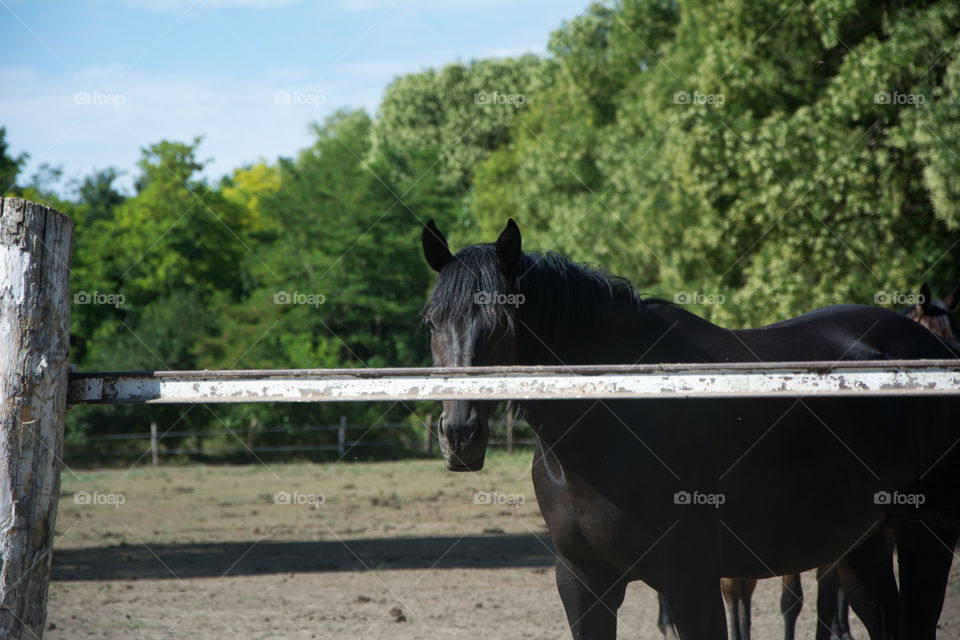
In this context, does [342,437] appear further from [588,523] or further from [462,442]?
[462,442]

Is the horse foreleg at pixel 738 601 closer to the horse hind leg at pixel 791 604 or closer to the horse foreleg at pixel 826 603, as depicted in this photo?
the horse hind leg at pixel 791 604

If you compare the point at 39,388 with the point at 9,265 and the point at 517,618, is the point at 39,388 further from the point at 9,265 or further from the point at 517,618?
the point at 517,618

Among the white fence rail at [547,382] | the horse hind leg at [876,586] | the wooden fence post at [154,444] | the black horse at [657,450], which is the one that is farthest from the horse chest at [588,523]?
the wooden fence post at [154,444]

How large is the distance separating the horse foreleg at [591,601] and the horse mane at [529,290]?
37.2 inches

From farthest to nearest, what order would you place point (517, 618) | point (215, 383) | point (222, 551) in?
1. point (222, 551)
2. point (517, 618)
3. point (215, 383)

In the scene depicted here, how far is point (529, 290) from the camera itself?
305 cm

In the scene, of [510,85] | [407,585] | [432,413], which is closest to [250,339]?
[432,413]

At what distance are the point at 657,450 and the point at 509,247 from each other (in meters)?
0.91

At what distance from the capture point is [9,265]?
2.53 m

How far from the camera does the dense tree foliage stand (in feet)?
38.7

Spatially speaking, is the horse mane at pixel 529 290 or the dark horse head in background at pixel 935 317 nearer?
the horse mane at pixel 529 290

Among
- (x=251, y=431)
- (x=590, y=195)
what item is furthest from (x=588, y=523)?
(x=251, y=431)

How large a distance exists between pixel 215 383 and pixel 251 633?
12.3 feet

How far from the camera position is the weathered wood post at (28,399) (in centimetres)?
247
